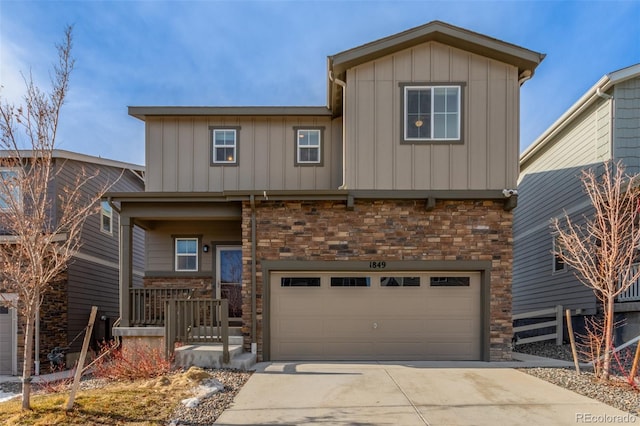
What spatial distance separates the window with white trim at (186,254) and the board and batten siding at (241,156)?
Result: 60.5 inches

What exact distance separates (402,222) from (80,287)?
966cm

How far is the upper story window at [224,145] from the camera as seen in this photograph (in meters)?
10.9

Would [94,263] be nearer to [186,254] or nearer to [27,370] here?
[186,254]

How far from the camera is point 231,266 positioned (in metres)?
11.4

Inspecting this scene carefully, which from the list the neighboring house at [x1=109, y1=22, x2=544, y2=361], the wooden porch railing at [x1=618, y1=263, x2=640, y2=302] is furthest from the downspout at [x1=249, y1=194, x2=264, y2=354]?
the wooden porch railing at [x1=618, y1=263, x2=640, y2=302]

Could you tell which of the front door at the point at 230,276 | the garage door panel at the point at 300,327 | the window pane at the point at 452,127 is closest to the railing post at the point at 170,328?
the garage door panel at the point at 300,327

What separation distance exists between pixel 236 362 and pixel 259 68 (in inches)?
518

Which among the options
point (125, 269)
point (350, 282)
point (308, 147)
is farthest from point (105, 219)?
point (350, 282)

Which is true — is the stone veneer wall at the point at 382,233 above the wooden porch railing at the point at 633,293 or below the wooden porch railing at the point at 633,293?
above

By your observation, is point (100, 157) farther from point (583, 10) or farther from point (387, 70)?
point (583, 10)

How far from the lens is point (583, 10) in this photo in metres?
12.2

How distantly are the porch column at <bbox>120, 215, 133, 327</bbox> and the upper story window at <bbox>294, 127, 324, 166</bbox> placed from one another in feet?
14.2

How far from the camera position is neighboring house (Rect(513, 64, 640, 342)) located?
34.7 ft

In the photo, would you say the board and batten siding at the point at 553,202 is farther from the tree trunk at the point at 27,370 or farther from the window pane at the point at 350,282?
the tree trunk at the point at 27,370
